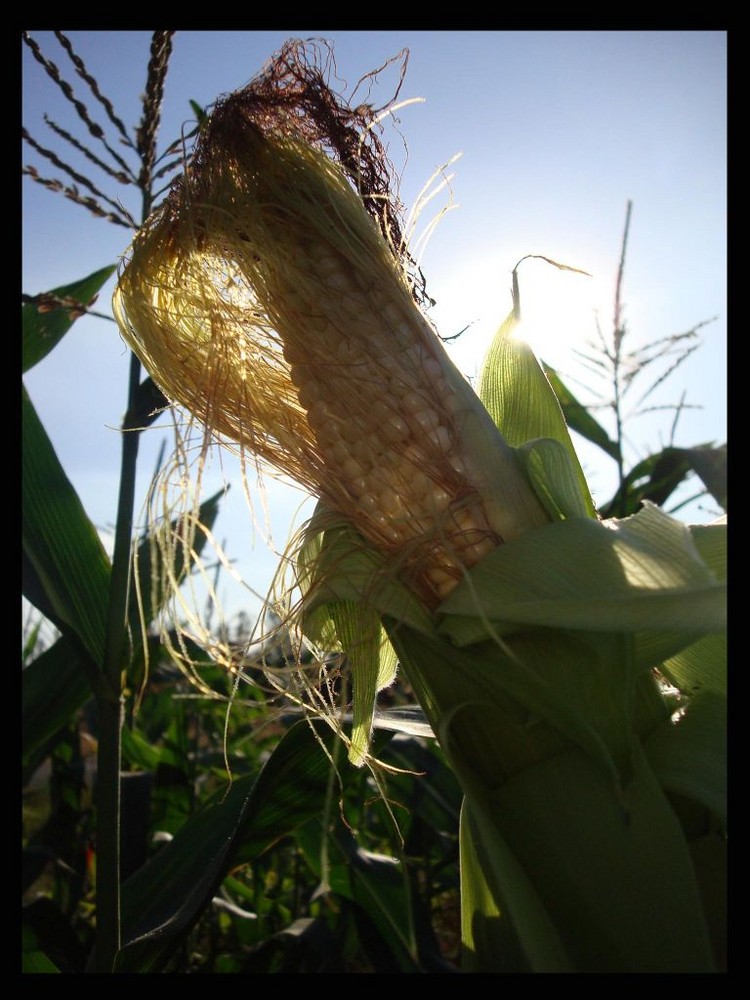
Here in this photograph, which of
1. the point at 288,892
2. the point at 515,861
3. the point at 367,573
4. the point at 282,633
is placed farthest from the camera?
the point at 288,892

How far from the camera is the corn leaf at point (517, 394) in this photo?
74 centimetres

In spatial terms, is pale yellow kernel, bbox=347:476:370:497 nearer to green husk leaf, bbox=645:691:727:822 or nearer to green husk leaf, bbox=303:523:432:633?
green husk leaf, bbox=303:523:432:633

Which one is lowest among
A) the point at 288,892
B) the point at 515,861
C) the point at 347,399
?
the point at 288,892

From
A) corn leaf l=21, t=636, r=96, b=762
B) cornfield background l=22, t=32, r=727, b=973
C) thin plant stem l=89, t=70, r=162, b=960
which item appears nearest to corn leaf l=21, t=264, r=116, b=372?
cornfield background l=22, t=32, r=727, b=973

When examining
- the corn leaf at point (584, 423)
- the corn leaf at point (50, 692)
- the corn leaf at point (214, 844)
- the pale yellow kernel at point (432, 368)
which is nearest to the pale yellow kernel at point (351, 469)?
the pale yellow kernel at point (432, 368)

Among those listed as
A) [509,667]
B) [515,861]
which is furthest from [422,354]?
[515,861]

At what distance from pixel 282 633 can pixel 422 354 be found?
347 millimetres

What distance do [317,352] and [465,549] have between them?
25 cm

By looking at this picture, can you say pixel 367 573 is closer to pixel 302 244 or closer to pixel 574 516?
pixel 574 516

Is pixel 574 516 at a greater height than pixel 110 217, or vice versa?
pixel 110 217

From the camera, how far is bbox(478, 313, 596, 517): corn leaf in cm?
74

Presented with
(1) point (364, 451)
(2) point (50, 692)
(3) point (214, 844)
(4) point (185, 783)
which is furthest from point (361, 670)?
(4) point (185, 783)

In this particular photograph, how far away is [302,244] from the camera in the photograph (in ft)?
2.32

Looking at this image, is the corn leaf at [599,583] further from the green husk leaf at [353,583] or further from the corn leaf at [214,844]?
the corn leaf at [214,844]
